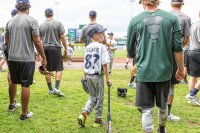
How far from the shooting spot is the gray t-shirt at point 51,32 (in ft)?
28.7

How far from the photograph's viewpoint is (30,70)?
20.8ft

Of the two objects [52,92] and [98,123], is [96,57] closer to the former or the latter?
[98,123]

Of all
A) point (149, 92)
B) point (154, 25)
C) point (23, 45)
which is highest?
point (154, 25)

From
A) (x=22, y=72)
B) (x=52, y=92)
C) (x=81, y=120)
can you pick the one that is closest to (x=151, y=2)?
(x=81, y=120)

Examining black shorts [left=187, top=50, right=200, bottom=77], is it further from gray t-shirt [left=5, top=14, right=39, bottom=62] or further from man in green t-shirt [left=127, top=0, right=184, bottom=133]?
gray t-shirt [left=5, top=14, right=39, bottom=62]

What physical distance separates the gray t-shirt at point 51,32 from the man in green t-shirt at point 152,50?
4.47 metres

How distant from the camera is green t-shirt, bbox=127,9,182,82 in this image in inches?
172

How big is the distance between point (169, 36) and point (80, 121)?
7.84 ft

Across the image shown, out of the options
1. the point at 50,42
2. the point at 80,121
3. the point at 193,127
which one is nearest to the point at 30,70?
the point at 80,121

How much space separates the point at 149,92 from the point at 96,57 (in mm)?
1566

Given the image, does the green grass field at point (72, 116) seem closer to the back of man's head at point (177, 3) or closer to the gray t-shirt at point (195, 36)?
the gray t-shirt at point (195, 36)

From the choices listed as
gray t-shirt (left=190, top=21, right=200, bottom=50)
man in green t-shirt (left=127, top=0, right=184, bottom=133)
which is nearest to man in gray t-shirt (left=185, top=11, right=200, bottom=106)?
gray t-shirt (left=190, top=21, right=200, bottom=50)

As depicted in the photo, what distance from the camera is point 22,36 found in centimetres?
625

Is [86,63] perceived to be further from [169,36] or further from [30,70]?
[169,36]
